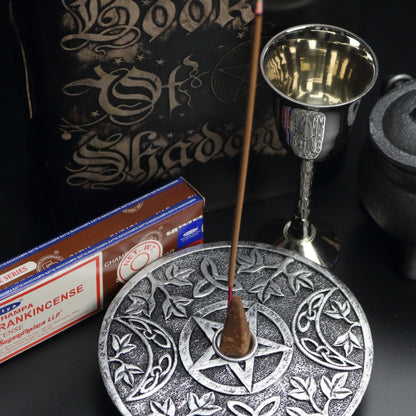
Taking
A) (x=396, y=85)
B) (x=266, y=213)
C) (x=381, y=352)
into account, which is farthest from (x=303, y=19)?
(x=381, y=352)

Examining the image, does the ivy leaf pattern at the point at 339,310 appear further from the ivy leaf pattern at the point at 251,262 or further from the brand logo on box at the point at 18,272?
the brand logo on box at the point at 18,272

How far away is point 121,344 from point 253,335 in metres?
0.12

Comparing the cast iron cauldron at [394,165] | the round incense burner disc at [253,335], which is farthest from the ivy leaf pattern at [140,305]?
the cast iron cauldron at [394,165]

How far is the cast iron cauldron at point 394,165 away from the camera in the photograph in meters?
0.81

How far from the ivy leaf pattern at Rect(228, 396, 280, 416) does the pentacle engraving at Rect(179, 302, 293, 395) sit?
0.01m

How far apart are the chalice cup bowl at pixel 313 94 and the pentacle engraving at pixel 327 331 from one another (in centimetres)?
9

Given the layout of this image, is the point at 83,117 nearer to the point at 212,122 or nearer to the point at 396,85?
the point at 212,122

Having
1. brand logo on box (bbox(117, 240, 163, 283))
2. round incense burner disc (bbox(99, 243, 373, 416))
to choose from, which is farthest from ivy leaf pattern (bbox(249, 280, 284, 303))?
A: brand logo on box (bbox(117, 240, 163, 283))

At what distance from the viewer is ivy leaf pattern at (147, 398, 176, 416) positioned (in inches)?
29.1

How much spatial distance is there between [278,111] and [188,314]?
0.66ft

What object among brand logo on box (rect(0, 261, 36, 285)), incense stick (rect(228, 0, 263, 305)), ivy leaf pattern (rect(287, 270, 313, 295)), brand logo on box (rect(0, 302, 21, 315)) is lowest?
ivy leaf pattern (rect(287, 270, 313, 295))

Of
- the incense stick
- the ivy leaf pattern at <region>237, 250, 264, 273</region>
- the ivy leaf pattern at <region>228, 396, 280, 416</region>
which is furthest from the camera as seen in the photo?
the ivy leaf pattern at <region>237, 250, 264, 273</region>

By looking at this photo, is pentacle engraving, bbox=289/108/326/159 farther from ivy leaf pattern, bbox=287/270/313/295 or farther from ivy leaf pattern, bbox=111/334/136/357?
ivy leaf pattern, bbox=111/334/136/357

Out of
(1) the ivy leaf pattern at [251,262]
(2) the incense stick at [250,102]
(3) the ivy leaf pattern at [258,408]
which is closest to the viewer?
(2) the incense stick at [250,102]
